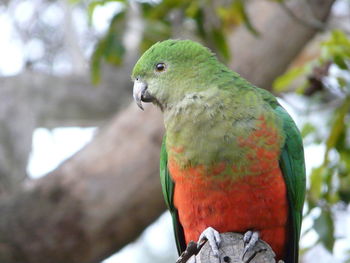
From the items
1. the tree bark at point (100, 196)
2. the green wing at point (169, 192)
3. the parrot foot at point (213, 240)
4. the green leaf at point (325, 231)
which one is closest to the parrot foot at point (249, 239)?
the parrot foot at point (213, 240)

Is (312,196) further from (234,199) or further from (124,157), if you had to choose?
(124,157)

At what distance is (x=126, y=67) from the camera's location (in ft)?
30.9

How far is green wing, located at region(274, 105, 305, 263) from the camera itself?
12.4ft

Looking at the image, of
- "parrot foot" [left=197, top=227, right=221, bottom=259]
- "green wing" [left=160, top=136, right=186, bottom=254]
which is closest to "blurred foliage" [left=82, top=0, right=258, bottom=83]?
"green wing" [left=160, top=136, right=186, bottom=254]

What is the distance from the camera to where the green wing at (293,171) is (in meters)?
3.78

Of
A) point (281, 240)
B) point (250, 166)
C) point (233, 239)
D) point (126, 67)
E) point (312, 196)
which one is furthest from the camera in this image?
point (126, 67)

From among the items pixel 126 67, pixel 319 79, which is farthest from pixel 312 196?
pixel 126 67

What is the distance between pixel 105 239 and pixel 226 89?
2982 millimetres

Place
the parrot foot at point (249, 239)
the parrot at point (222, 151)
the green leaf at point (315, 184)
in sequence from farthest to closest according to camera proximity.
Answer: the green leaf at point (315, 184) < the parrot at point (222, 151) < the parrot foot at point (249, 239)

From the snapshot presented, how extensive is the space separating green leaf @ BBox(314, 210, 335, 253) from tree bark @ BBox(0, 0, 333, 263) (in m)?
2.06

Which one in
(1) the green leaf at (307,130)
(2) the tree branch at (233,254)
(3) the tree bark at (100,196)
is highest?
(2) the tree branch at (233,254)

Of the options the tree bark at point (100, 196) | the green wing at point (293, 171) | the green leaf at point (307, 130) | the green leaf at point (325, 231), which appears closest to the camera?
the green wing at point (293, 171)

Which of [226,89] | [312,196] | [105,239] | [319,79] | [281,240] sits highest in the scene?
[226,89]

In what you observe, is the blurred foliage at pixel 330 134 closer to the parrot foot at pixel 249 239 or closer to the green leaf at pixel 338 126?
the green leaf at pixel 338 126
